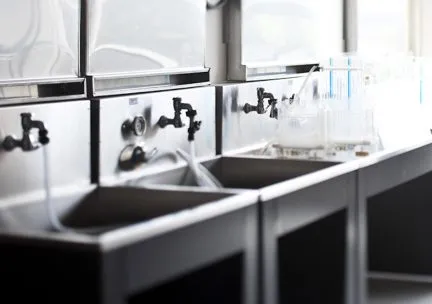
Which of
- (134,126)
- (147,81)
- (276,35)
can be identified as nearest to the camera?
(134,126)

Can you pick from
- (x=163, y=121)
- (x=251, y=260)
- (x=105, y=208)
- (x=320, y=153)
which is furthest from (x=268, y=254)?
(x=320, y=153)

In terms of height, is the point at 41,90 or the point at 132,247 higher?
the point at 41,90

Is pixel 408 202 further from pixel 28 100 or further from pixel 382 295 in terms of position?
pixel 28 100

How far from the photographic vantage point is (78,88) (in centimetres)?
248

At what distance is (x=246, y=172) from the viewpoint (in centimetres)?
299

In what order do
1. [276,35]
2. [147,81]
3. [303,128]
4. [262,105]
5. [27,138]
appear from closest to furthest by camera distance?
1. [27,138]
2. [147,81]
3. [303,128]
4. [262,105]
5. [276,35]

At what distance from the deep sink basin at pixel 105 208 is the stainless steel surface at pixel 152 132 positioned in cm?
11

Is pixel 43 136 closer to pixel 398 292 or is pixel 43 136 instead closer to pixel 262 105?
pixel 262 105

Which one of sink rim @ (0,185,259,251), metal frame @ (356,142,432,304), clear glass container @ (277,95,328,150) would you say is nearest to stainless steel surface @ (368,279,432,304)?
metal frame @ (356,142,432,304)

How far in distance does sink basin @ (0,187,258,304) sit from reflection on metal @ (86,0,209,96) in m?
0.49

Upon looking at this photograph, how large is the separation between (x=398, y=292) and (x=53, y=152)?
1901mm

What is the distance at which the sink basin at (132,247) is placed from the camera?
157 centimetres

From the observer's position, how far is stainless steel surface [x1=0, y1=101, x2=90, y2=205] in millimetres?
2150

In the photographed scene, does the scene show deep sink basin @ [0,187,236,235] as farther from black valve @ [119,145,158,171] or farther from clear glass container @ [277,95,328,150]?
clear glass container @ [277,95,328,150]
